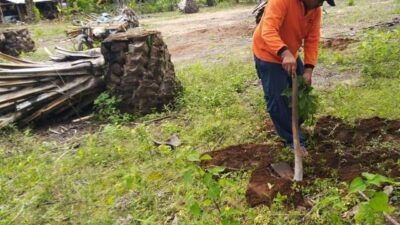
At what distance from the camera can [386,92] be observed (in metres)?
5.06

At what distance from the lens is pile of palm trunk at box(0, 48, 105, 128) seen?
5473 millimetres

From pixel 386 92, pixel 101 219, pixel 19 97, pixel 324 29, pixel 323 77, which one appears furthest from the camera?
pixel 324 29

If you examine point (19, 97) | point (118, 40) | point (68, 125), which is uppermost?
point (118, 40)

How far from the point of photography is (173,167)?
3939mm

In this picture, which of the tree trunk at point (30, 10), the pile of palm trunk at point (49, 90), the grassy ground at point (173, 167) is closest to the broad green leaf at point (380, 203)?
the grassy ground at point (173, 167)

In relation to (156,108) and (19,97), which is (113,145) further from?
(19,97)

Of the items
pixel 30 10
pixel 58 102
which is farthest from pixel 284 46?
pixel 30 10

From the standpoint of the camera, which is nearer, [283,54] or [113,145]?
[283,54]

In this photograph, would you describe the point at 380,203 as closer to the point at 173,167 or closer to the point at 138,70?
the point at 173,167

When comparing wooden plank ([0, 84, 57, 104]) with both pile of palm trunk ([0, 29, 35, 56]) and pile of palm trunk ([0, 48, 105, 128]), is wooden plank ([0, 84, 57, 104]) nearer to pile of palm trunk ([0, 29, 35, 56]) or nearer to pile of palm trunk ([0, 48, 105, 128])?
pile of palm trunk ([0, 48, 105, 128])

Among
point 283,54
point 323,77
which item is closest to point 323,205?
point 283,54

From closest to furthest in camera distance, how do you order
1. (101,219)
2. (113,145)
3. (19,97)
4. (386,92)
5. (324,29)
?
(101,219), (113,145), (386,92), (19,97), (324,29)

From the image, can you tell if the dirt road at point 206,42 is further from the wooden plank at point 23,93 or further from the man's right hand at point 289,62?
the man's right hand at point 289,62

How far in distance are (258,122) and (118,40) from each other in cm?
202
